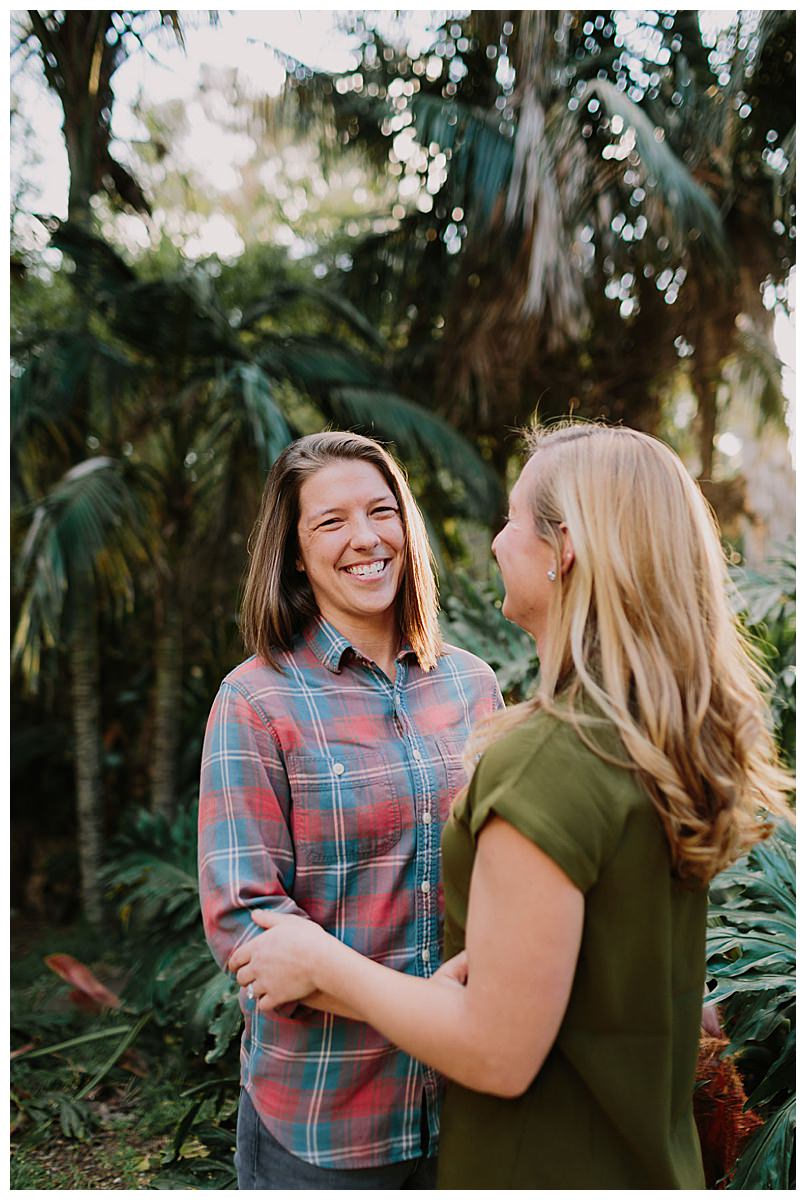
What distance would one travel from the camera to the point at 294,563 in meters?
1.89

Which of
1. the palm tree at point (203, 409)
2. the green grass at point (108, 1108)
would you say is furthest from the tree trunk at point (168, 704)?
the green grass at point (108, 1108)

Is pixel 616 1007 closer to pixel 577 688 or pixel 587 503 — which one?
pixel 577 688

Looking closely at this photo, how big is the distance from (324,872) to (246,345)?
494cm

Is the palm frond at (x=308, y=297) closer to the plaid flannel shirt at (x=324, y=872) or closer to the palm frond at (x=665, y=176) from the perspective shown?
the palm frond at (x=665, y=176)

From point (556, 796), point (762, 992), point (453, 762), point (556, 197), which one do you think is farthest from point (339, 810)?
point (556, 197)

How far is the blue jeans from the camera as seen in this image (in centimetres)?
159

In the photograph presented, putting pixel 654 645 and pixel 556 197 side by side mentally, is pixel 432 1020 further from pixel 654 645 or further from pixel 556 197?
pixel 556 197

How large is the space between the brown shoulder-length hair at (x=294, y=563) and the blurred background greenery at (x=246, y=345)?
6.12 ft

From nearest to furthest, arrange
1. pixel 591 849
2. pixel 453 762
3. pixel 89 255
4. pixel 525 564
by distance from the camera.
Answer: pixel 591 849 < pixel 525 564 < pixel 453 762 < pixel 89 255

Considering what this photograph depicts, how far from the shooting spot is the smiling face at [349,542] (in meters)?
1.78

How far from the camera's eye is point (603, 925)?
1186 millimetres

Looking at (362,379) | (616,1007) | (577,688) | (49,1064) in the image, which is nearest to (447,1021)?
(616,1007)

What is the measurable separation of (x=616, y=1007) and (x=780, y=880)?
1.50 meters
